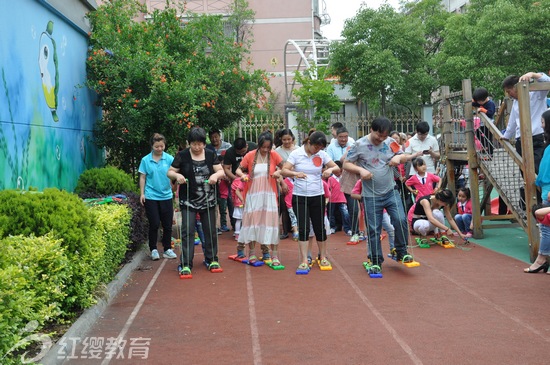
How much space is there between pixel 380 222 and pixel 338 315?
2.24 meters

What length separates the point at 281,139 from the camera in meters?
11.2

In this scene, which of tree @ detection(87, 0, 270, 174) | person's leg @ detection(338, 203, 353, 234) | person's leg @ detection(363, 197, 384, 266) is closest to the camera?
person's leg @ detection(363, 197, 384, 266)

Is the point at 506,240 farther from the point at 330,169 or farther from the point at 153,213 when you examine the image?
the point at 153,213

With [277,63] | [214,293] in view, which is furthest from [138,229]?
Answer: [277,63]

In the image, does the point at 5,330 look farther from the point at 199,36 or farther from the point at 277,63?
the point at 277,63

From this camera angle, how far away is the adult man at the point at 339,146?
39.3ft

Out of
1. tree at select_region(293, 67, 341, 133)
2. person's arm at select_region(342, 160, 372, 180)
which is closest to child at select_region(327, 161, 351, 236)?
person's arm at select_region(342, 160, 372, 180)

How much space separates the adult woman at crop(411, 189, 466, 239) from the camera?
1044 cm

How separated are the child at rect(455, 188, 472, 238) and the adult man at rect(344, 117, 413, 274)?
12.2 feet

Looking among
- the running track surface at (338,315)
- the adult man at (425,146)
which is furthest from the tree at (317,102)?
the running track surface at (338,315)

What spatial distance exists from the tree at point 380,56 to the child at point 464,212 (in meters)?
18.3

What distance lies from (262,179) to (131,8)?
20.6 feet

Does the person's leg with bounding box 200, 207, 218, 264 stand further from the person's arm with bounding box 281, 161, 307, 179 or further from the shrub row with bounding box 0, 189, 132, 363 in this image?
the shrub row with bounding box 0, 189, 132, 363
